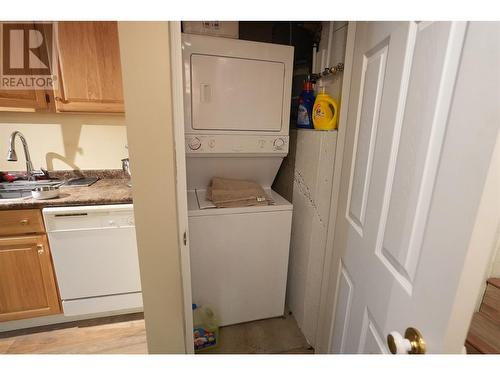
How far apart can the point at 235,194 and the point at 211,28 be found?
1166mm

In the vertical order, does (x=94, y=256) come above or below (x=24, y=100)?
below

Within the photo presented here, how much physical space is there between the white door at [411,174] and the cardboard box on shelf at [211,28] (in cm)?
90

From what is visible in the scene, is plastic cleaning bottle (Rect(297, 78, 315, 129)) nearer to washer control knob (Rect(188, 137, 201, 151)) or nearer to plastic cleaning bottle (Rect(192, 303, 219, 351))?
washer control knob (Rect(188, 137, 201, 151))

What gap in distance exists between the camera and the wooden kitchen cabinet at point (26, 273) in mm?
1725

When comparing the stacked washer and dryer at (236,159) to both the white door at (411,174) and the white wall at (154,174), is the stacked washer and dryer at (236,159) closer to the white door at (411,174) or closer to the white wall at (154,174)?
the white wall at (154,174)

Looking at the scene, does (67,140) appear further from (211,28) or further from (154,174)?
(154,174)

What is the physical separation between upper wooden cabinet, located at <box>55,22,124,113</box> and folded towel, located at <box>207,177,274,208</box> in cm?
116

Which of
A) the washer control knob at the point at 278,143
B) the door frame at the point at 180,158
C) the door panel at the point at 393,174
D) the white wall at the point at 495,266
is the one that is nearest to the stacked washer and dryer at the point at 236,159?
the washer control knob at the point at 278,143

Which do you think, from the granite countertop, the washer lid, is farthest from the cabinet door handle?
the washer lid

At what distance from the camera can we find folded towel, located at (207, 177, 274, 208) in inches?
68.7

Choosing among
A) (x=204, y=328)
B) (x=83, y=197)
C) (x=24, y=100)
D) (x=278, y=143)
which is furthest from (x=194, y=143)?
(x=24, y=100)

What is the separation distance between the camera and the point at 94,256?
6.13 feet

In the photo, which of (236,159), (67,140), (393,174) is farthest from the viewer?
(67,140)
